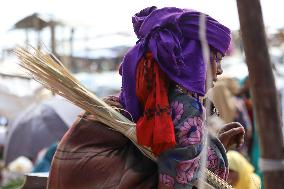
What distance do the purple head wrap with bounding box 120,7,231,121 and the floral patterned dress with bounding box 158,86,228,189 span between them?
0.07 meters

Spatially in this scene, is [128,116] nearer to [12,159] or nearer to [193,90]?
[193,90]

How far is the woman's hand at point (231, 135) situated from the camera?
3051mm

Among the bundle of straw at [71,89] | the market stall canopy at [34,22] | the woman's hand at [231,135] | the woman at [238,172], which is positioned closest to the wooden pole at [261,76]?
the bundle of straw at [71,89]

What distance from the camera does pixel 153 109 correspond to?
246cm

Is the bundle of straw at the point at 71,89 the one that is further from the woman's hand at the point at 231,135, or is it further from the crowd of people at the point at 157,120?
the woman's hand at the point at 231,135

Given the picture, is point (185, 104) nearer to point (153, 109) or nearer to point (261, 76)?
point (153, 109)

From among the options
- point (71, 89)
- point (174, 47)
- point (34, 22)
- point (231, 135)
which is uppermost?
point (34, 22)

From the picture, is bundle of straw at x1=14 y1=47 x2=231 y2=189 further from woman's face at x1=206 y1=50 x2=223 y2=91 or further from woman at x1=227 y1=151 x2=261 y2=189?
woman at x1=227 y1=151 x2=261 y2=189

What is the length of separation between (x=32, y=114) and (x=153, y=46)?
590 centimetres

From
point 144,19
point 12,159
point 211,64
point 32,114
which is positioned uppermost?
point 144,19

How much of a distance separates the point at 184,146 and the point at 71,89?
1.76 ft

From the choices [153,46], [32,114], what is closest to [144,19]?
[153,46]

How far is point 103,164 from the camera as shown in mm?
2488

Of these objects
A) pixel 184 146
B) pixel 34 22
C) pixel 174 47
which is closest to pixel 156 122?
pixel 184 146
